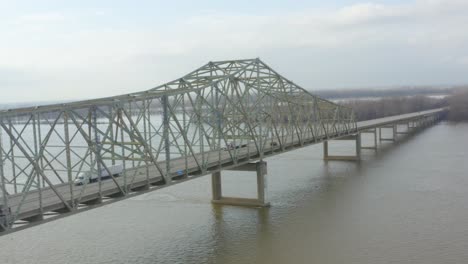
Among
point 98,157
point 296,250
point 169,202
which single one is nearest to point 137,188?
point 98,157

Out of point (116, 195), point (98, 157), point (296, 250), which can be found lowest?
point (296, 250)

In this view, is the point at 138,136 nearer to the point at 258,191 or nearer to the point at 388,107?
the point at 258,191

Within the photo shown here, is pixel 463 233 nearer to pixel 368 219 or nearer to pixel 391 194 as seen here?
pixel 368 219

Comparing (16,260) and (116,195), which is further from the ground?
(116,195)

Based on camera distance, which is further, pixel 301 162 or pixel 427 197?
pixel 301 162

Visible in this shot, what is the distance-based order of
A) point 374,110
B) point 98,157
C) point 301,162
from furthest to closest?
point 374,110 → point 301,162 → point 98,157

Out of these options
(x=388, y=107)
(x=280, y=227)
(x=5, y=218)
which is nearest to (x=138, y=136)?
(x=5, y=218)

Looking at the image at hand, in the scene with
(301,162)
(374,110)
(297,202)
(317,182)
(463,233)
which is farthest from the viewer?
(374,110)
